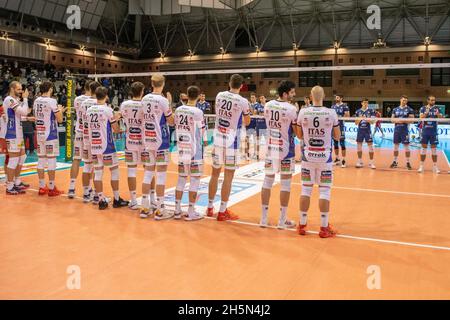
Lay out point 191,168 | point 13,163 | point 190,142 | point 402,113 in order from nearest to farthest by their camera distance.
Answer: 1. point 190,142
2. point 191,168
3. point 13,163
4. point 402,113

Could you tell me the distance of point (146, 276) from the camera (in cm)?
443

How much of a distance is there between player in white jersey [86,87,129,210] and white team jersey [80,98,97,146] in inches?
9.6

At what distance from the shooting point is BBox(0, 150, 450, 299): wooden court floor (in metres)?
4.11

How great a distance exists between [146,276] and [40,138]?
529 cm

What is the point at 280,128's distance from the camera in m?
6.39

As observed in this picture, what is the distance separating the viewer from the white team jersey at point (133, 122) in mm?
7129

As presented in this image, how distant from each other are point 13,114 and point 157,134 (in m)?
3.82

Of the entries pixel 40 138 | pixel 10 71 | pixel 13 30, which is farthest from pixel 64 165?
pixel 13 30

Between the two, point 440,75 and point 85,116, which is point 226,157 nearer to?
point 85,116

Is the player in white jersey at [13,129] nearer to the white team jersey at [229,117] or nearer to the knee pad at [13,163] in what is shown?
the knee pad at [13,163]

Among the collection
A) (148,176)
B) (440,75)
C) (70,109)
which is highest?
(440,75)

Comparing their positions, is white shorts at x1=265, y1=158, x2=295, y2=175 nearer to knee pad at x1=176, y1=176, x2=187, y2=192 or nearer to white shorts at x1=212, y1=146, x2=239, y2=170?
white shorts at x1=212, y1=146, x2=239, y2=170

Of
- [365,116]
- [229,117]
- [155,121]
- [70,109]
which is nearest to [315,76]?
[365,116]

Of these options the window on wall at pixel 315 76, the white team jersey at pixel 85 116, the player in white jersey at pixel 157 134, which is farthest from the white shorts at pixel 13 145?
the window on wall at pixel 315 76
